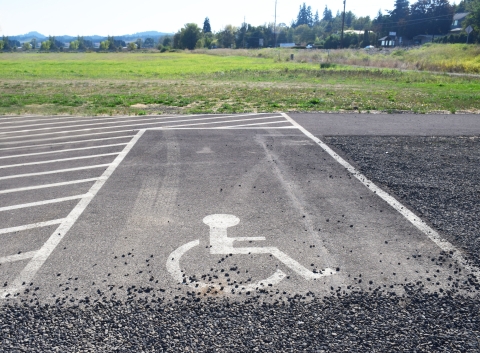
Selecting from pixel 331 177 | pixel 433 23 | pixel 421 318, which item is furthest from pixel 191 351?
pixel 433 23

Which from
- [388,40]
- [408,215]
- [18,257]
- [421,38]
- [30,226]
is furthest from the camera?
[388,40]

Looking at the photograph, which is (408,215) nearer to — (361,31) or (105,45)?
(361,31)

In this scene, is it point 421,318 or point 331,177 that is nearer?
point 421,318

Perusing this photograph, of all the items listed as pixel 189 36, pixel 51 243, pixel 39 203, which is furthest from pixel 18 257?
pixel 189 36

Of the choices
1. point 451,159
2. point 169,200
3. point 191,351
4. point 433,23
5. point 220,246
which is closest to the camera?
point 191,351

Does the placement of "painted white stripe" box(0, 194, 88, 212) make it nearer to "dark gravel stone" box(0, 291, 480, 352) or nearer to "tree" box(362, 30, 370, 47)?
"dark gravel stone" box(0, 291, 480, 352)

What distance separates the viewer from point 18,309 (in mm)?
3787

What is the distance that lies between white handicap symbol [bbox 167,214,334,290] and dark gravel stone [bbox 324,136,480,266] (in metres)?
1.91

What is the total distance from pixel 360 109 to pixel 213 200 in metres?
11.2

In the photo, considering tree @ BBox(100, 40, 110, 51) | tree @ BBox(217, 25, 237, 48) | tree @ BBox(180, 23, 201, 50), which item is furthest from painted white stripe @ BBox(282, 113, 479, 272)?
tree @ BBox(100, 40, 110, 51)

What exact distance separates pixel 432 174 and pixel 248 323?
5.64 meters

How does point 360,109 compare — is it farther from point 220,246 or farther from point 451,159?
point 220,246

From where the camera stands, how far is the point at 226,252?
4898 millimetres

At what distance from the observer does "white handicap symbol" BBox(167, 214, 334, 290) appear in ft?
14.1
